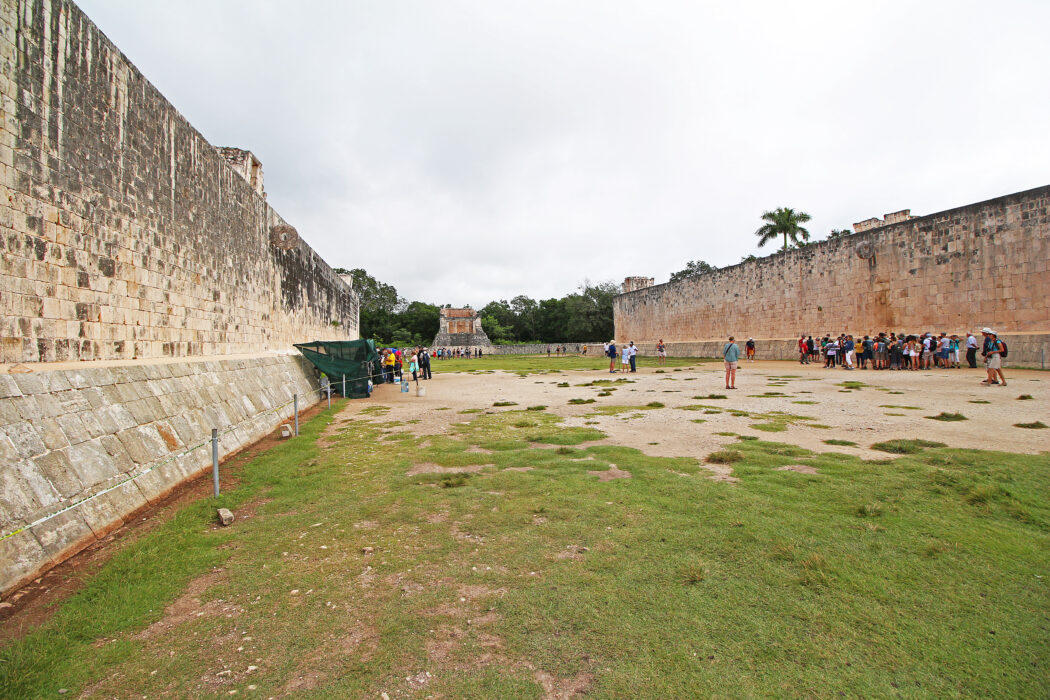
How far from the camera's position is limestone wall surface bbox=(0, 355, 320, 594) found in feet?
11.4

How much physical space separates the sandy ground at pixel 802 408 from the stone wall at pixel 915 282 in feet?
9.70

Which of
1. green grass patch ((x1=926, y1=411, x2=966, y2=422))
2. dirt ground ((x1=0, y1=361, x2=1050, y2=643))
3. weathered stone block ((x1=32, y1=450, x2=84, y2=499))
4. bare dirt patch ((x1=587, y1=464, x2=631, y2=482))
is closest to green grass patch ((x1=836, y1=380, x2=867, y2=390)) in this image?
dirt ground ((x1=0, y1=361, x2=1050, y2=643))

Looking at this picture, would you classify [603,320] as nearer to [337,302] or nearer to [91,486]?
[337,302]

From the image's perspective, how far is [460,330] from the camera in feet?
216

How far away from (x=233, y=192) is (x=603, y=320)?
57.2 meters

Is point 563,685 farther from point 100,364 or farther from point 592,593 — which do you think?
point 100,364

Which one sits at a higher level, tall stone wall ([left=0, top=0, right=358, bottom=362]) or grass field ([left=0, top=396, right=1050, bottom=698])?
tall stone wall ([left=0, top=0, right=358, bottom=362])

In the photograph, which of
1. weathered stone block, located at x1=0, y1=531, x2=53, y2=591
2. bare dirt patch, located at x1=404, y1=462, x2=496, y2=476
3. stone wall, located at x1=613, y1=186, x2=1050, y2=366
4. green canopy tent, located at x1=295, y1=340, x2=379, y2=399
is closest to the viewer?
weathered stone block, located at x1=0, y1=531, x2=53, y2=591

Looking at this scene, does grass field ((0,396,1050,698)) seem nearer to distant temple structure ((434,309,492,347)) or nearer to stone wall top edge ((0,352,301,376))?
stone wall top edge ((0,352,301,376))

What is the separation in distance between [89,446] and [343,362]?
10.4 m

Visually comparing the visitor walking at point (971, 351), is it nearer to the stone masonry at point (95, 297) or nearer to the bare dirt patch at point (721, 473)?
the bare dirt patch at point (721, 473)

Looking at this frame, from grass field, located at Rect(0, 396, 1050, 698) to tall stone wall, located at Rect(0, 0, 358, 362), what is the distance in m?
→ 2.80

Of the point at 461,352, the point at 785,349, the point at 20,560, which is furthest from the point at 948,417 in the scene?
the point at 461,352

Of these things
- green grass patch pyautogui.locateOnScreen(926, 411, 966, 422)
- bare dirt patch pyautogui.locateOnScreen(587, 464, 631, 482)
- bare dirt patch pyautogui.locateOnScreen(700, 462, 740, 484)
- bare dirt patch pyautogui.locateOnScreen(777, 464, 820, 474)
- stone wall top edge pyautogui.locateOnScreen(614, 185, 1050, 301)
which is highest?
stone wall top edge pyautogui.locateOnScreen(614, 185, 1050, 301)
